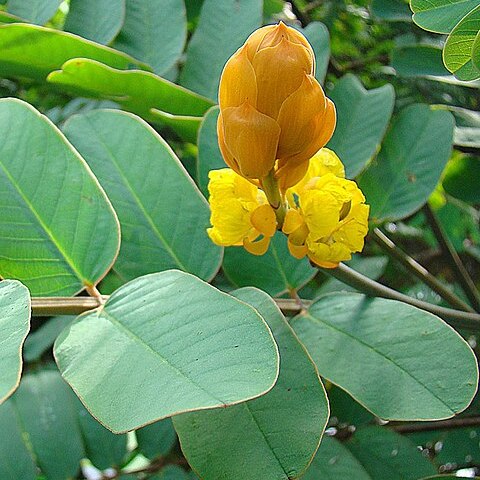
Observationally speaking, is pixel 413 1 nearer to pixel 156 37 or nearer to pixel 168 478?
pixel 156 37

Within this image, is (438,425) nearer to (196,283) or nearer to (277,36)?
(196,283)

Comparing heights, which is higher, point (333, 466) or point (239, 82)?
point (239, 82)

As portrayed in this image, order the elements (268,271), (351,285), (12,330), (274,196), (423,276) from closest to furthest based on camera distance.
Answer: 1. (12,330)
2. (274,196)
3. (351,285)
4. (268,271)
5. (423,276)

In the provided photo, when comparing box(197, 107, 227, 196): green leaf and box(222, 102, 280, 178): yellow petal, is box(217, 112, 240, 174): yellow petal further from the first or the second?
box(197, 107, 227, 196): green leaf

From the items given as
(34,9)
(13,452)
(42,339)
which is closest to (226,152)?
(34,9)

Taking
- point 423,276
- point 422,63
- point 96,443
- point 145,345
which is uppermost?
point 422,63

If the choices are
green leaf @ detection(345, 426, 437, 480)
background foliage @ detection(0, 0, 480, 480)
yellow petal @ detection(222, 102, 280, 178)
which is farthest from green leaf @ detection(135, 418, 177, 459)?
yellow petal @ detection(222, 102, 280, 178)
